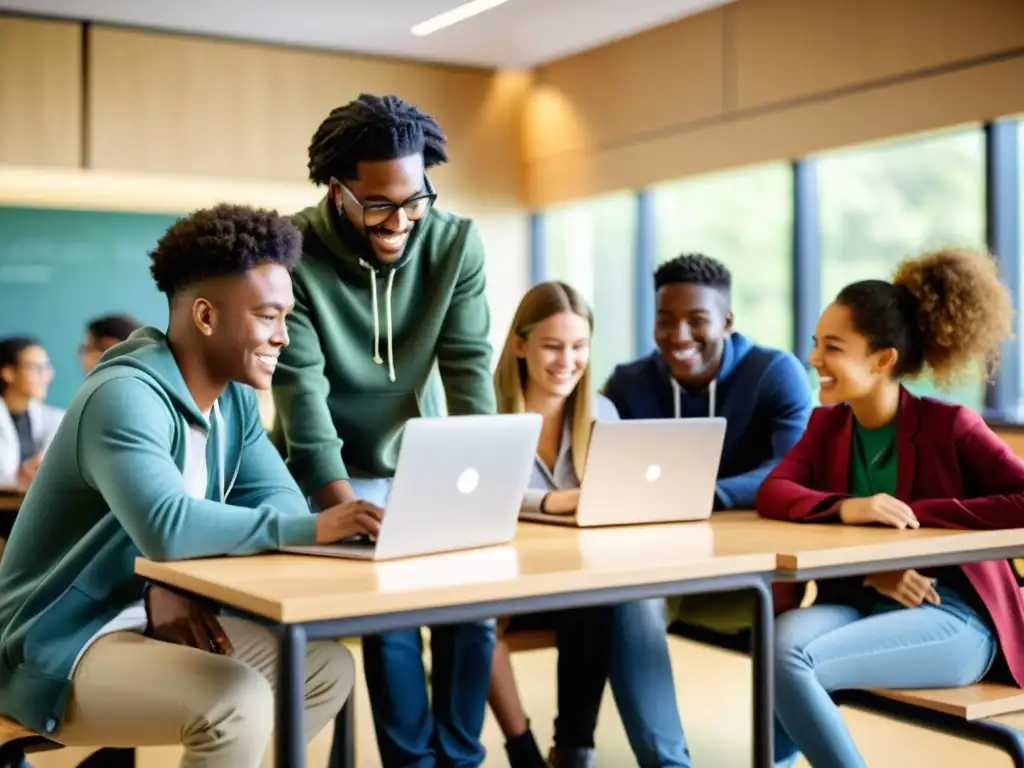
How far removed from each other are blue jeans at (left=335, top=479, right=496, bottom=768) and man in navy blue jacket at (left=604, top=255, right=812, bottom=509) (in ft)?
2.40

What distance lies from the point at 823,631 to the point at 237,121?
513cm

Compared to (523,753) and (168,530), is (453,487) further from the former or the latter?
(523,753)

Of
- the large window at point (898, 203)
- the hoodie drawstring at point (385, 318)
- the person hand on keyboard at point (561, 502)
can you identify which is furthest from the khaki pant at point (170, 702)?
the large window at point (898, 203)

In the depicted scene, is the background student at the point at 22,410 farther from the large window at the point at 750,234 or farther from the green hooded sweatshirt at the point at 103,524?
the large window at the point at 750,234

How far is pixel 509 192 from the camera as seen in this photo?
7.49 m

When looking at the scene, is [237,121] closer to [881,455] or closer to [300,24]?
[300,24]

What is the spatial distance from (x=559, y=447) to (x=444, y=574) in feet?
3.50

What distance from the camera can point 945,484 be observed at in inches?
96.6

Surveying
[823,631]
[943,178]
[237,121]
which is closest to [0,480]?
[237,121]

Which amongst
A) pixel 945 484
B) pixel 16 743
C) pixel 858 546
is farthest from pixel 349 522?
pixel 945 484

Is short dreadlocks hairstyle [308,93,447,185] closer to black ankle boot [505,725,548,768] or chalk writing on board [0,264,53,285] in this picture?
black ankle boot [505,725,548,768]

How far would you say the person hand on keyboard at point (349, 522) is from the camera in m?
1.92

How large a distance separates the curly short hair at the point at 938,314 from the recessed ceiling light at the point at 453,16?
12.2 feet

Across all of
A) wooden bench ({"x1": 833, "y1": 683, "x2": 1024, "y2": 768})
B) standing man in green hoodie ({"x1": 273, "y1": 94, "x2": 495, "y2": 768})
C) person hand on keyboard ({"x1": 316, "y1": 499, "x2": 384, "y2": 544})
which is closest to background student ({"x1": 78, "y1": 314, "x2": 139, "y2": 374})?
standing man in green hoodie ({"x1": 273, "y1": 94, "x2": 495, "y2": 768})
